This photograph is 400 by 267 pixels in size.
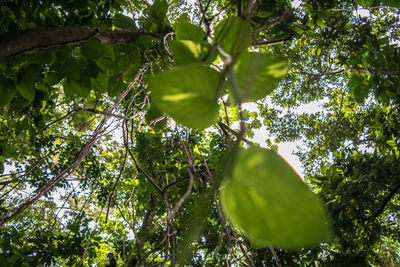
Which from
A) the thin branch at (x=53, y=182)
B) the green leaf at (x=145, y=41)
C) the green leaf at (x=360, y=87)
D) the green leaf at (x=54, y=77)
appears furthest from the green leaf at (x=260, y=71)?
the green leaf at (x=360, y=87)

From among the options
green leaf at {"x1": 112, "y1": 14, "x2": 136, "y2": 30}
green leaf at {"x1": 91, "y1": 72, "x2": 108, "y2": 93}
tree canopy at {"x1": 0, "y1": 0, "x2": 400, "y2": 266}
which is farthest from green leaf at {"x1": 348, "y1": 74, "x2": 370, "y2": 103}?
green leaf at {"x1": 91, "y1": 72, "x2": 108, "y2": 93}

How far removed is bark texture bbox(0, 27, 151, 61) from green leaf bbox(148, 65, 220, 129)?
77 centimetres

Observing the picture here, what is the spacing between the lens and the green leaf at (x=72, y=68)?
2.93 ft

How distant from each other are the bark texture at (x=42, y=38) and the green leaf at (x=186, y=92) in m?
0.77

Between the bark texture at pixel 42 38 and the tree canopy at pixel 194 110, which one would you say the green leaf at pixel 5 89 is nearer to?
the tree canopy at pixel 194 110

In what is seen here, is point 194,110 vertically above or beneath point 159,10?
beneath

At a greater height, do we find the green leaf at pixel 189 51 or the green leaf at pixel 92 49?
the green leaf at pixel 92 49

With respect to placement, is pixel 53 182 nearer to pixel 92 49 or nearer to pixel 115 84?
pixel 92 49

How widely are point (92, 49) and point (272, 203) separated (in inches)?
35.9

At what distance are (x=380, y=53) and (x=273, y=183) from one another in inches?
86.9

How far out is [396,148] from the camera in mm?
1922

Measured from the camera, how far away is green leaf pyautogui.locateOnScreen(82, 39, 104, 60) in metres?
0.87

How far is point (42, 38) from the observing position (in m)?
0.79

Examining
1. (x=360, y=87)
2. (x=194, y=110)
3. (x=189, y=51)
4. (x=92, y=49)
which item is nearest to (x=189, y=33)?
(x=189, y=51)
